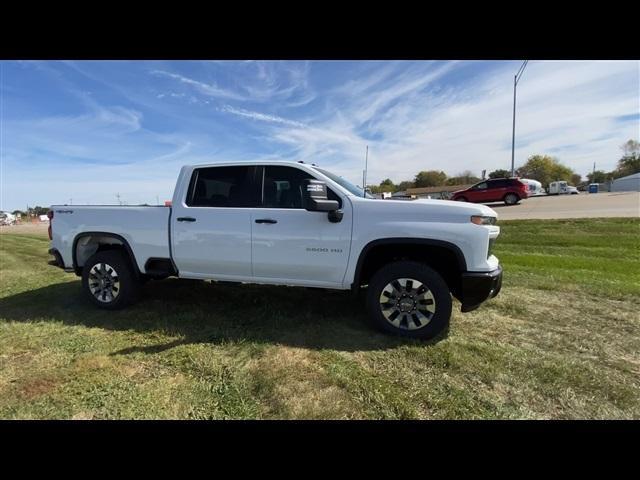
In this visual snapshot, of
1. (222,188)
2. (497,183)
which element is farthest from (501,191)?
(222,188)

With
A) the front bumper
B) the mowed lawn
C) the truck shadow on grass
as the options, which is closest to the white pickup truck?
the front bumper

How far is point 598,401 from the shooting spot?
258cm

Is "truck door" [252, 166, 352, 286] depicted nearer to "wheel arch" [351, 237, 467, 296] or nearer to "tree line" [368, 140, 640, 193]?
"wheel arch" [351, 237, 467, 296]

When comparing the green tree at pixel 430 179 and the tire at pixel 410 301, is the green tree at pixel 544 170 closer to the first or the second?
the green tree at pixel 430 179

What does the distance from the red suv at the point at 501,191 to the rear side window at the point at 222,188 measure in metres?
18.6

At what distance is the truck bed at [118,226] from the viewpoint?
4.38m

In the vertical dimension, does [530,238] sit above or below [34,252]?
above

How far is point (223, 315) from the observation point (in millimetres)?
4379

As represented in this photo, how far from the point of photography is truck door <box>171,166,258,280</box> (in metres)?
4.06

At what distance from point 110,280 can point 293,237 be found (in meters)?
2.61

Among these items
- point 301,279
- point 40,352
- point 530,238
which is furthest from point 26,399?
point 530,238
